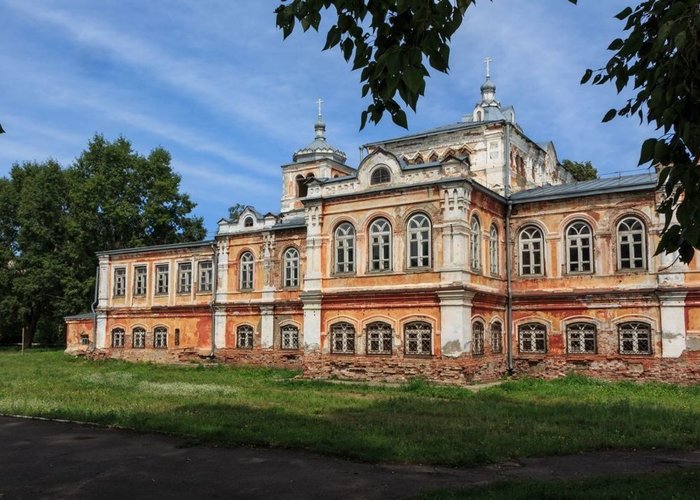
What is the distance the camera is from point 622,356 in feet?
74.7

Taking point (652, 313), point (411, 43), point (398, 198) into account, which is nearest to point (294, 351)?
point (398, 198)

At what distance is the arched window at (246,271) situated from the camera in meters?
31.0

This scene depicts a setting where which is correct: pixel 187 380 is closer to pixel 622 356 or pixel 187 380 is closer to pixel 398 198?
pixel 398 198

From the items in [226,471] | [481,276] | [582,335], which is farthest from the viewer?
[582,335]

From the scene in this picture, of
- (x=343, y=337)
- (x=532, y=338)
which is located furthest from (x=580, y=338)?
(x=343, y=337)

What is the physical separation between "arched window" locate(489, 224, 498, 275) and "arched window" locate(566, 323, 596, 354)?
11.1 feet

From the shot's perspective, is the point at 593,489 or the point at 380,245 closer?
the point at 593,489

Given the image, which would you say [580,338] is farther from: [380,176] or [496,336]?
[380,176]

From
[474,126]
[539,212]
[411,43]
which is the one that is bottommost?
[411,43]

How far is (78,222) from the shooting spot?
44281mm

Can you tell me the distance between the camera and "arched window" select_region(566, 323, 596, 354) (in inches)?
925

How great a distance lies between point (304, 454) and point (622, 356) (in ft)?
51.1

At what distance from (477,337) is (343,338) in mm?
5000

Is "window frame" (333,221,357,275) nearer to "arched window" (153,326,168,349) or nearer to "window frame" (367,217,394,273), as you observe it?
"window frame" (367,217,394,273)
